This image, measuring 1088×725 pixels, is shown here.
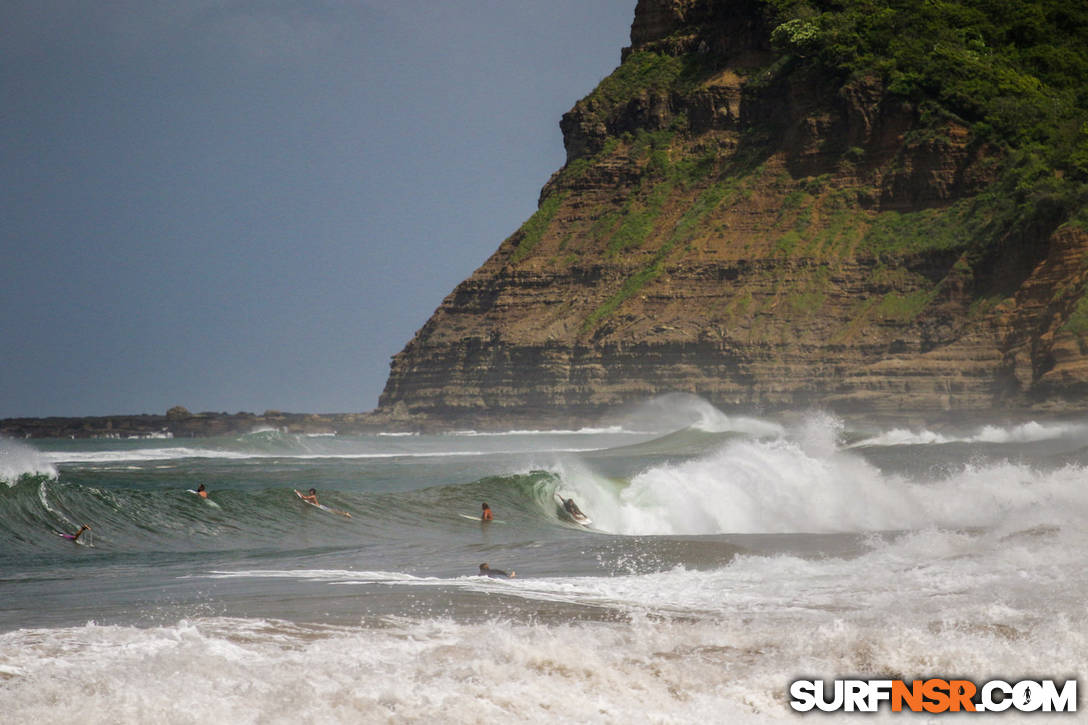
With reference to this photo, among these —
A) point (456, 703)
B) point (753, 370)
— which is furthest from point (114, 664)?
point (753, 370)

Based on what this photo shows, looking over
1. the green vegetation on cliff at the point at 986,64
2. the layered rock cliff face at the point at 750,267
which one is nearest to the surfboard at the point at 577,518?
the layered rock cliff face at the point at 750,267

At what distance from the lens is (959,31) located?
9131cm

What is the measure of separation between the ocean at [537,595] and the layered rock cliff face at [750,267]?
39.6m

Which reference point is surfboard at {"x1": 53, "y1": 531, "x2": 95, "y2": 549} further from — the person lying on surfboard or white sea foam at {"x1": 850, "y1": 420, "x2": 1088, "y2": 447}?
white sea foam at {"x1": 850, "y1": 420, "x2": 1088, "y2": 447}

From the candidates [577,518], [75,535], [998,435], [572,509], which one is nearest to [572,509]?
[572,509]

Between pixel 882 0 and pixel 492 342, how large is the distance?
143 feet

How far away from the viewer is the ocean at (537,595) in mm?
8016

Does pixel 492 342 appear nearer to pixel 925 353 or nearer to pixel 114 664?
pixel 925 353

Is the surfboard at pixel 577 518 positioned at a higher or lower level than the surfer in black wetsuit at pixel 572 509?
lower

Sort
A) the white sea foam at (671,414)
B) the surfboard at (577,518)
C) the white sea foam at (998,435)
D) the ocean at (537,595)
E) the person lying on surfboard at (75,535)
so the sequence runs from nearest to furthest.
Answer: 1. the ocean at (537,595)
2. the person lying on surfboard at (75,535)
3. the surfboard at (577,518)
4. the white sea foam at (998,435)
5. the white sea foam at (671,414)

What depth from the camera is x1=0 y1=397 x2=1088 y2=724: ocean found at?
8016 mm

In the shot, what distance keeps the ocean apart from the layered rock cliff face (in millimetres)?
39614

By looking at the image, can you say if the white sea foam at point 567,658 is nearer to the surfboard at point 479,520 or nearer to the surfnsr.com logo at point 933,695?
the surfnsr.com logo at point 933,695

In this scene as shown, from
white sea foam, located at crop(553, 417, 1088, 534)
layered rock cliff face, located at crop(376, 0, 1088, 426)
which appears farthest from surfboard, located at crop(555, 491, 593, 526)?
layered rock cliff face, located at crop(376, 0, 1088, 426)
